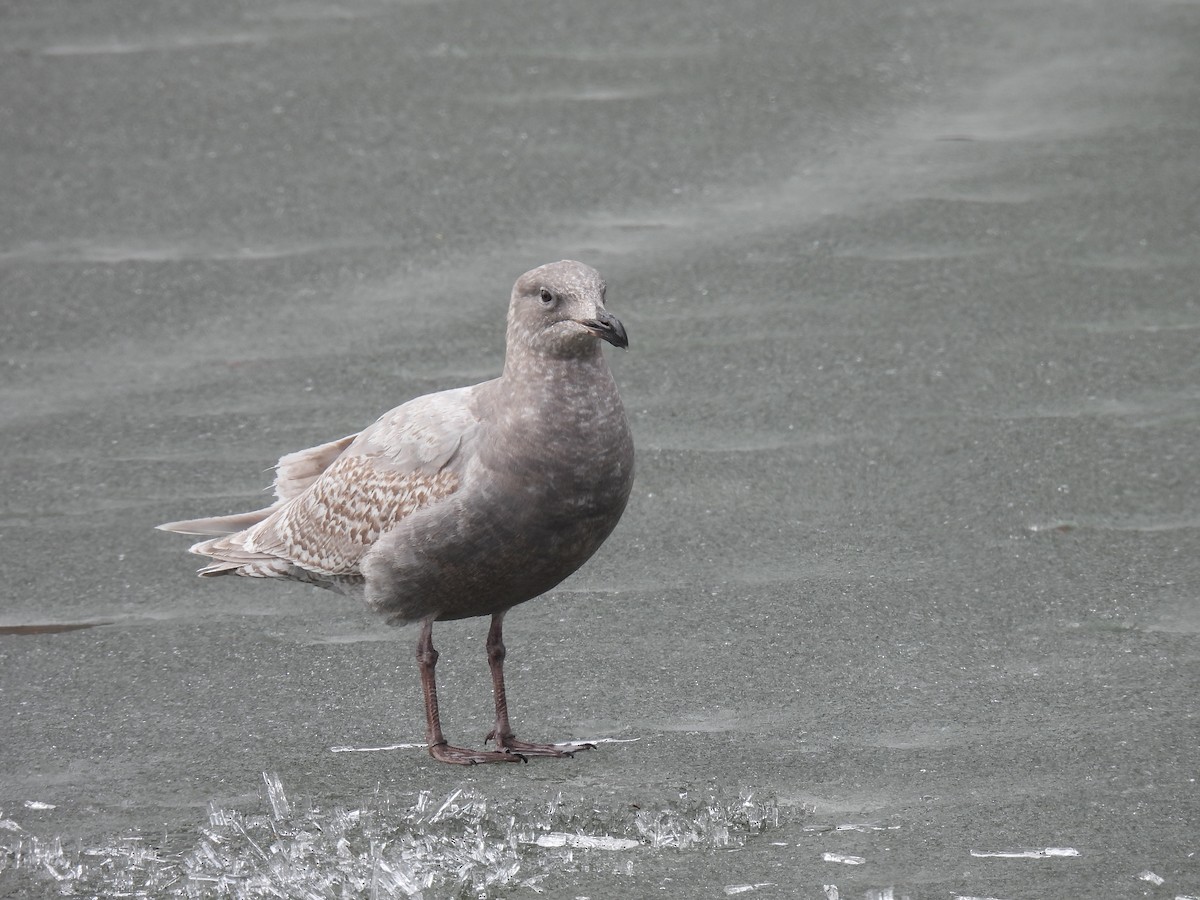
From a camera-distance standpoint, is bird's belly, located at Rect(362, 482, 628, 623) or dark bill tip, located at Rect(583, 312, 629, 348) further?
bird's belly, located at Rect(362, 482, 628, 623)

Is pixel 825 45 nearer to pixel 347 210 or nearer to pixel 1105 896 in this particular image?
pixel 347 210

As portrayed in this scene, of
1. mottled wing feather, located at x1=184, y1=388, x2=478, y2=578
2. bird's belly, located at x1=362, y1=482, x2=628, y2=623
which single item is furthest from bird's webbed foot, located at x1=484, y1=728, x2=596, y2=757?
mottled wing feather, located at x1=184, y1=388, x2=478, y2=578

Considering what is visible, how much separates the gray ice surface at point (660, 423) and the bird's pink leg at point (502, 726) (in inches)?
3.0

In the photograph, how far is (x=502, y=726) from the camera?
15.7 feet

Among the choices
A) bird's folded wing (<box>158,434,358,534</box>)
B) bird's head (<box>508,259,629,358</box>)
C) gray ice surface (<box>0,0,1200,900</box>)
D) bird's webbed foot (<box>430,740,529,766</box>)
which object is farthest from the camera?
bird's folded wing (<box>158,434,358,534</box>)

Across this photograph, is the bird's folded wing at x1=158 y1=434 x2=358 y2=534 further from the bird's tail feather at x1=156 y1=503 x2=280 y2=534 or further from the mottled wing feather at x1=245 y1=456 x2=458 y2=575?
the mottled wing feather at x1=245 y1=456 x2=458 y2=575

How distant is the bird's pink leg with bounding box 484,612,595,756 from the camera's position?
4.72 metres

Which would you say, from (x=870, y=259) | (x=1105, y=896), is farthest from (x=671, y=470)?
(x=1105, y=896)

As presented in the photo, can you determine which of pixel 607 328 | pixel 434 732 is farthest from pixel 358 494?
pixel 607 328

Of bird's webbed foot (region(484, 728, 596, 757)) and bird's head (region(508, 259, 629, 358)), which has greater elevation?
bird's head (region(508, 259, 629, 358))

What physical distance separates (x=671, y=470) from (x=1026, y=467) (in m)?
1.36

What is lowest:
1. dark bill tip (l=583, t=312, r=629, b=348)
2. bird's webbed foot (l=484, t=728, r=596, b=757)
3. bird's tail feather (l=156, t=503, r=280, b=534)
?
bird's webbed foot (l=484, t=728, r=596, b=757)

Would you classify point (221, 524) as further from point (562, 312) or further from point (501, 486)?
point (562, 312)

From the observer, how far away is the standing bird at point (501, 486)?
14.6 ft
